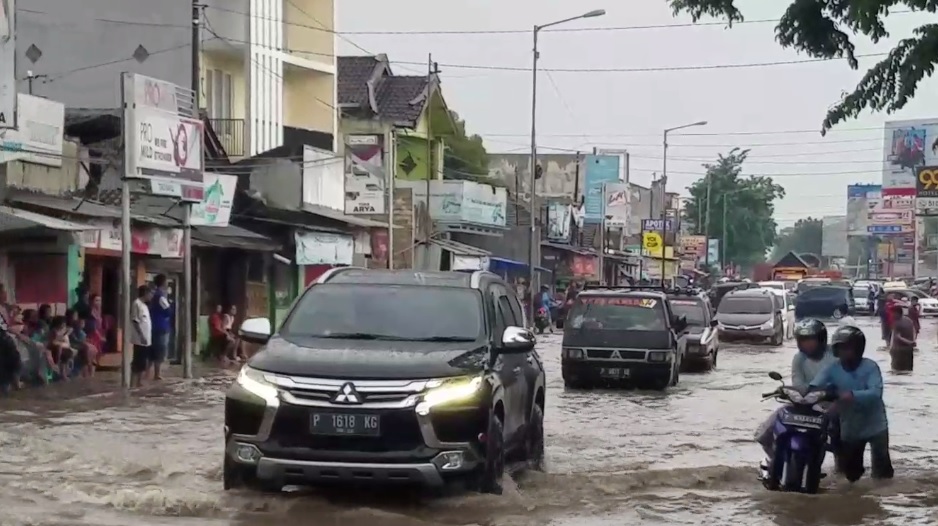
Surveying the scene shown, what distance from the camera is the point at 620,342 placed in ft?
82.1

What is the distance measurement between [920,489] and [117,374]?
16.3 metres

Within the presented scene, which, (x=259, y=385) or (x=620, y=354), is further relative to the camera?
(x=620, y=354)

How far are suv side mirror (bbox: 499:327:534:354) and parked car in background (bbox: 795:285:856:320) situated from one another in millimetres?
53042

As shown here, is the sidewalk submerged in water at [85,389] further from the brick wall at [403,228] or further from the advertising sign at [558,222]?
the advertising sign at [558,222]

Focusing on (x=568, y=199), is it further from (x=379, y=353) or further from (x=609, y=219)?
(x=379, y=353)

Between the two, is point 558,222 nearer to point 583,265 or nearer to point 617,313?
point 583,265

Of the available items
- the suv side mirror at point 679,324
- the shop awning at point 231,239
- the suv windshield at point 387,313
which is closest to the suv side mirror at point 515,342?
the suv windshield at point 387,313

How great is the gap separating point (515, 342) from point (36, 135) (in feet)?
47.9

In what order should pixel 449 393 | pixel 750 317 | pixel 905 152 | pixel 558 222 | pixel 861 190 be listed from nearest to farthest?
pixel 449 393 < pixel 750 317 < pixel 558 222 < pixel 905 152 < pixel 861 190

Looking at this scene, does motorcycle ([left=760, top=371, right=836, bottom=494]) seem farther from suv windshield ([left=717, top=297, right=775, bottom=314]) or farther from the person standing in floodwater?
suv windshield ([left=717, top=297, right=775, bottom=314])

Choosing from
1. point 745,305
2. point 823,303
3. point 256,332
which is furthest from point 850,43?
point 823,303

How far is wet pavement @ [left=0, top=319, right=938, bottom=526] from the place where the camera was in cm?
1078

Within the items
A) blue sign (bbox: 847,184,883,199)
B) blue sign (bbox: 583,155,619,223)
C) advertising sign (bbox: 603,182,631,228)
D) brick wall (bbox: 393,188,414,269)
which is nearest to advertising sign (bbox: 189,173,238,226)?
brick wall (bbox: 393,188,414,269)

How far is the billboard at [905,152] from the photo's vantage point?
298 ft
